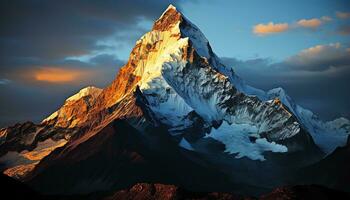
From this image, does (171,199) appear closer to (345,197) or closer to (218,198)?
(218,198)

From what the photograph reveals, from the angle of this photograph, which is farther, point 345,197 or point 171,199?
point 171,199

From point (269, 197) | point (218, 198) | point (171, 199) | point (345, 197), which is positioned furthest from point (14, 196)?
point (345, 197)

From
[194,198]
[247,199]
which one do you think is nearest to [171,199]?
[194,198]

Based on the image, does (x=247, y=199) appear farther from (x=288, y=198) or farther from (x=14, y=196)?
(x=14, y=196)

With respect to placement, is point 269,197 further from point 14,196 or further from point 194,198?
point 14,196

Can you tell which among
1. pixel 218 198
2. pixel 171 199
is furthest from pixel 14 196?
pixel 218 198

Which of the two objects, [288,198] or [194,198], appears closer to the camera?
[288,198]

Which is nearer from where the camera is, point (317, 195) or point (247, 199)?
point (317, 195)
